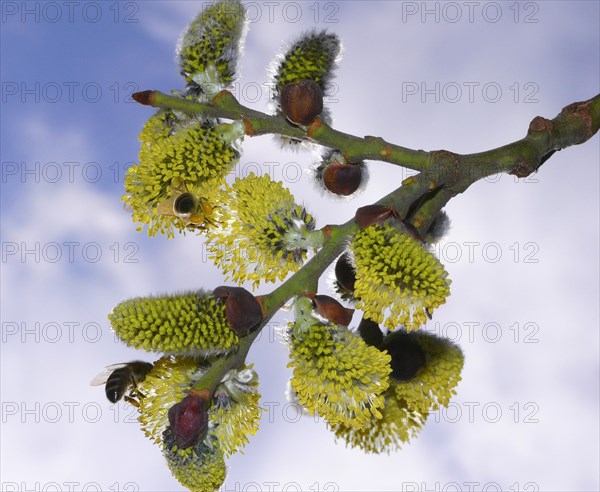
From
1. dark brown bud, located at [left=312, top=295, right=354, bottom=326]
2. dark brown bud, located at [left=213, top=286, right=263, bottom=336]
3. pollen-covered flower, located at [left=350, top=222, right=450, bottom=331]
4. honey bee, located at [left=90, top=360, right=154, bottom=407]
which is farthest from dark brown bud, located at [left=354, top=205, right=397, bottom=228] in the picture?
honey bee, located at [left=90, top=360, right=154, bottom=407]

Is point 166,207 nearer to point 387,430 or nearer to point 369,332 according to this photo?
point 369,332

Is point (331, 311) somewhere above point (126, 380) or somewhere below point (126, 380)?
above

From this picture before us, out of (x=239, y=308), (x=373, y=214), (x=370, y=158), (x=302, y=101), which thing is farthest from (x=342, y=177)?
(x=239, y=308)

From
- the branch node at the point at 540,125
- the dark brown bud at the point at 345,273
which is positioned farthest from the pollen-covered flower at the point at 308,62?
the branch node at the point at 540,125

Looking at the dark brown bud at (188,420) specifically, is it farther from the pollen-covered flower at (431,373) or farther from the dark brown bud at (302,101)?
the dark brown bud at (302,101)

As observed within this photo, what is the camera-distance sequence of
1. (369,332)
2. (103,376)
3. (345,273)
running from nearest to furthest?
(345,273) < (369,332) < (103,376)
